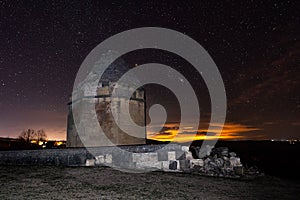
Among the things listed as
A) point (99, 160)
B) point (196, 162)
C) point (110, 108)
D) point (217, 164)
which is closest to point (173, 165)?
point (196, 162)

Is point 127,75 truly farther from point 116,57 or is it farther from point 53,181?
point 53,181

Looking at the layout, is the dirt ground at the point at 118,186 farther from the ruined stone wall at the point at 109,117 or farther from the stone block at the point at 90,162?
the ruined stone wall at the point at 109,117

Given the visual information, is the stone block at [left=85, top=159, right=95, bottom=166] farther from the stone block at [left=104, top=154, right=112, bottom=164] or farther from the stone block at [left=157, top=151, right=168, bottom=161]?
the stone block at [left=157, top=151, right=168, bottom=161]

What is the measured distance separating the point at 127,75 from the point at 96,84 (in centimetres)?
157

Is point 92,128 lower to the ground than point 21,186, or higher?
higher

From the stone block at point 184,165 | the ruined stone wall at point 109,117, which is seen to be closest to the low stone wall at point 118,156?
the stone block at point 184,165

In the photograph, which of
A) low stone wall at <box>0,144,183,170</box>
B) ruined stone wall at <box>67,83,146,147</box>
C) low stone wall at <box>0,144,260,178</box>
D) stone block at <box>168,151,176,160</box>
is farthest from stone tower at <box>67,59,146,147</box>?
stone block at <box>168,151,176,160</box>

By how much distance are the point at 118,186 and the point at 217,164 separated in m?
3.60

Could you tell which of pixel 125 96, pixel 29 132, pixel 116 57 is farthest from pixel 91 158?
pixel 29 132

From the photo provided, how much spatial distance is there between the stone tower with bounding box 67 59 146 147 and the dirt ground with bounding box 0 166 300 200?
5292 mm

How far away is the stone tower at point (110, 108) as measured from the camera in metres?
11.4

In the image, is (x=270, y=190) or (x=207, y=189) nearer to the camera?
(x=207, y=189)

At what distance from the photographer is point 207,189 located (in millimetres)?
5051

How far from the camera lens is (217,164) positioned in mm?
7293
